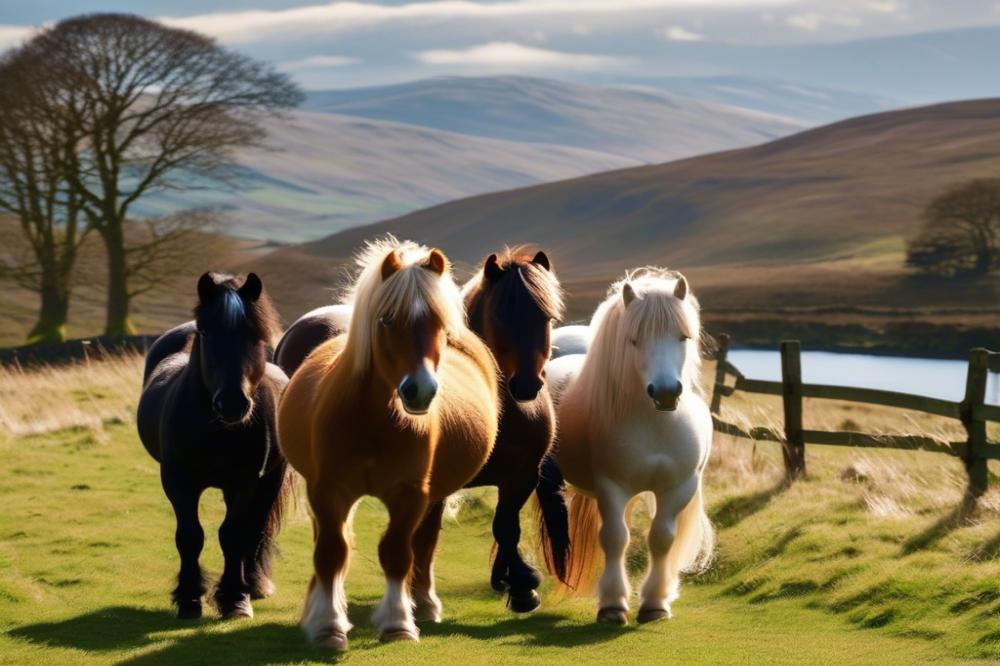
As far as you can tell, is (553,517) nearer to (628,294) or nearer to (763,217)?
(628,294)

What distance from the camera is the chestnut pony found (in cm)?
596

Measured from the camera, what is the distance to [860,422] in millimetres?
25391

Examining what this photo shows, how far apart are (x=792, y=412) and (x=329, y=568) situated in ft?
25.8

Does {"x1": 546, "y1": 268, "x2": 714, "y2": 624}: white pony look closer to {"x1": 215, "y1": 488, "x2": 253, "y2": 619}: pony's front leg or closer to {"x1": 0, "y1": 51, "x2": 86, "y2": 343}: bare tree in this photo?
{"x1": 215, "y1": 488, "x2": 253, "y2": 619}: pony's front leg

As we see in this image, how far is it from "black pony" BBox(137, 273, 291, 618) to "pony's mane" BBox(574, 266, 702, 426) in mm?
1980

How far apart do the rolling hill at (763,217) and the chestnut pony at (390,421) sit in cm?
5289

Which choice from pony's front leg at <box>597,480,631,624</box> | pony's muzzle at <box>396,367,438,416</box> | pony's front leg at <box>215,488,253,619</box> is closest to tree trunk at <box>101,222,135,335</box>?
pony's front leg at <box>215,488,253,619</box>

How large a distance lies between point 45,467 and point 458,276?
6.40 meters

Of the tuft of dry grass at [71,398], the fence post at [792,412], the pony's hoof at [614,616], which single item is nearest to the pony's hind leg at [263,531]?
the pony's hoof at [614,616]

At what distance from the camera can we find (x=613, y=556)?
25.4 ft

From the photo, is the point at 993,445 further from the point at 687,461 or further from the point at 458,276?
the point at 458,276

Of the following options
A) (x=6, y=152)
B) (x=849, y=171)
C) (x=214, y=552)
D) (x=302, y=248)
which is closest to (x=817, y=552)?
(x=214, y=552)

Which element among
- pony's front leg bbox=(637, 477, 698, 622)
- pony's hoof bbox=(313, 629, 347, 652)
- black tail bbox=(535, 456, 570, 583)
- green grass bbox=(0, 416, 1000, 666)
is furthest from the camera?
black tail bbox=(535, 456, 570, 583)

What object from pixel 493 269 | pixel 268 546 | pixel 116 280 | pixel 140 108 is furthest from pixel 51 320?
pixel 493 269
